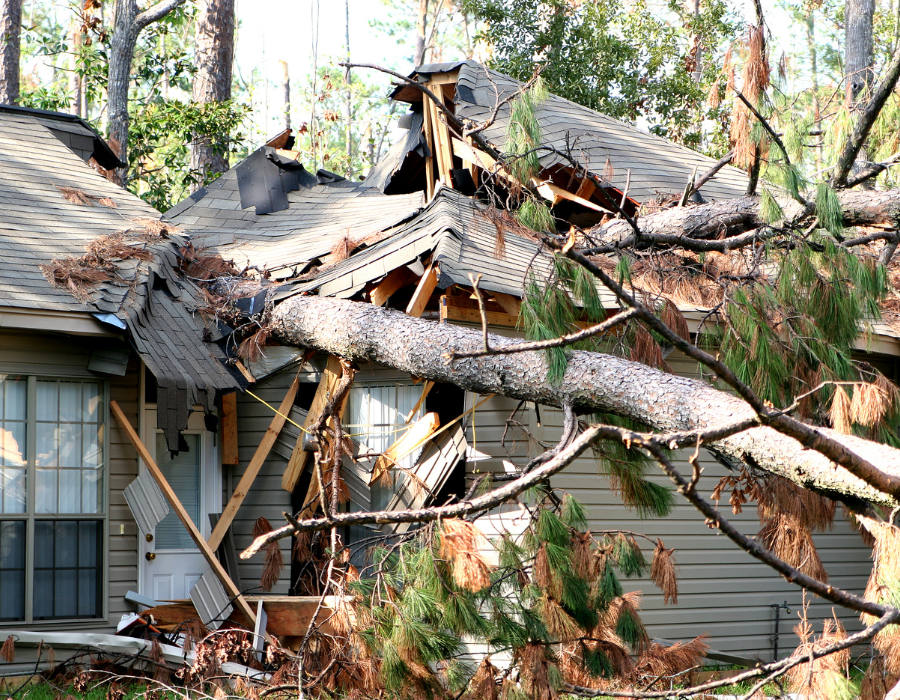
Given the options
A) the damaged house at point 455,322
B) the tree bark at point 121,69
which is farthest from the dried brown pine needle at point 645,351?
the tree bark at point 121,69

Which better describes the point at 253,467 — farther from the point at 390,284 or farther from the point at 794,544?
the point at 794,544

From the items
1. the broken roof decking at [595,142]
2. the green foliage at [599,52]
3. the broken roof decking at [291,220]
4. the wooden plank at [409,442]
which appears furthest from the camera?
the green foliage at [599,52]

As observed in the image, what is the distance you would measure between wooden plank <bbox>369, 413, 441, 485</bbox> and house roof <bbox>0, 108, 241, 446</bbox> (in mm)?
1427

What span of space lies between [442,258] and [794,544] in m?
3.43

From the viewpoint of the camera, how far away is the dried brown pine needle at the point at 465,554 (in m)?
4.05

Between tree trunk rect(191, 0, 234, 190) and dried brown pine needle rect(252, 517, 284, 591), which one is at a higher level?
tree trunk rect(191, 0, 234, 190)

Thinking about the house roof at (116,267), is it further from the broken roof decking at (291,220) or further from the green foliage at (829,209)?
the green foliage at (829,209)

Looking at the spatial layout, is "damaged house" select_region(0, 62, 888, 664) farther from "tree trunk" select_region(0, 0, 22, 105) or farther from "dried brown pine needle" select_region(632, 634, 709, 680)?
"tree trunk" select_region(0, 0, 22, 105)

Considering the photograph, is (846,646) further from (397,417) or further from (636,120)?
(636,120)

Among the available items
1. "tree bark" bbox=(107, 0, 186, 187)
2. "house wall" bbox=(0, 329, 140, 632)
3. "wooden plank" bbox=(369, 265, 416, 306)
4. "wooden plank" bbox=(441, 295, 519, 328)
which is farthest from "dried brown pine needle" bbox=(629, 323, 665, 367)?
"tree bark" bbox=(107, 0, 186, 187)

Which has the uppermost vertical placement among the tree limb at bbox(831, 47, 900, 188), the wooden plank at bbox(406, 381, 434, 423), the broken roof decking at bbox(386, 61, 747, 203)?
the broken roof decking at bbox(386, 61, 747, 203)

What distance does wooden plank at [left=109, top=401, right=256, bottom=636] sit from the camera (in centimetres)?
761

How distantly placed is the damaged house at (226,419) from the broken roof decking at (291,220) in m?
0.10

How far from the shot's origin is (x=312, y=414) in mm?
8070
